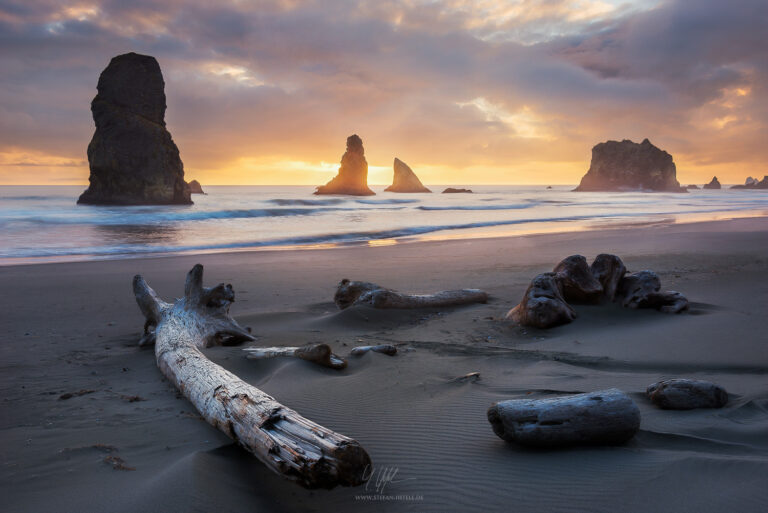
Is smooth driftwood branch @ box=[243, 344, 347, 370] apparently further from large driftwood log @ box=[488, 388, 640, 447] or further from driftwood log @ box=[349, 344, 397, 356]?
large driftwood log @ box=[488, 388, 640, 447]

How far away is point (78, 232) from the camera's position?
66.1ft

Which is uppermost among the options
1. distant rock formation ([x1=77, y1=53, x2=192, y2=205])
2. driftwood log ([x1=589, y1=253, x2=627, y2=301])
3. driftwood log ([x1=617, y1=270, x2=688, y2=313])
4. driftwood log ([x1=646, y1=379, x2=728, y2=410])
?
distant rock formation ([x1=77, y1=53, x2=192, y2=205])

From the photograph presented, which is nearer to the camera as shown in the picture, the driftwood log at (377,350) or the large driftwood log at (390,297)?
the driftwood log at (377,350)

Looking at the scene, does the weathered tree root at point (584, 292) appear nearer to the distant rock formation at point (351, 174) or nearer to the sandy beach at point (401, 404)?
the sandy beach at point (401, 404)

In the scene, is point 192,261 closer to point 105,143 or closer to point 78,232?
point 78,232

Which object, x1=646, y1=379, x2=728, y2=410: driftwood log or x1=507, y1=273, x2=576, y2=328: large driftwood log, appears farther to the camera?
x1=507, y1=273, x2=576, y2=328: large driftwood log

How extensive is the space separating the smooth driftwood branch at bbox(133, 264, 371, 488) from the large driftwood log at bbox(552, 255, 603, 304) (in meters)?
4.00

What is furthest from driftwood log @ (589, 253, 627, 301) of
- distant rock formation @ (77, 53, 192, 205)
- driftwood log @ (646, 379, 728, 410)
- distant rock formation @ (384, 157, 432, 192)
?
distant rock formation @ (384, 157, 432, 192)

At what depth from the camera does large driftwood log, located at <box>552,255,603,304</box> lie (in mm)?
6125

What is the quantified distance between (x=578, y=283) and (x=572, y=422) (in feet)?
12.8

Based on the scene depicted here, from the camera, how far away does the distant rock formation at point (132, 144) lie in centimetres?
4497

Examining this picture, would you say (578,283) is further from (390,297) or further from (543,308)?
(390,297)

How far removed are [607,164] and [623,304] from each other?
130 m

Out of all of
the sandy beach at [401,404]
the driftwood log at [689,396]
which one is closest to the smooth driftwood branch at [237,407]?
the sandy beach at [401,404]
